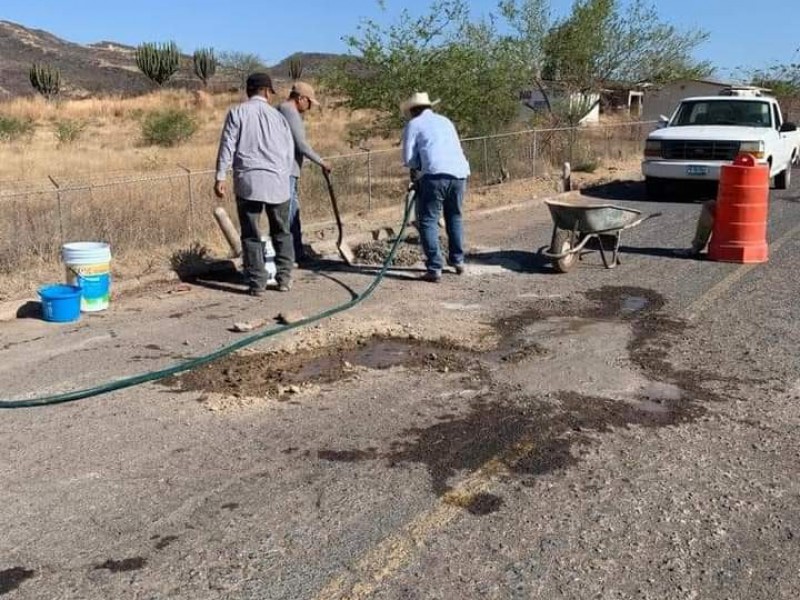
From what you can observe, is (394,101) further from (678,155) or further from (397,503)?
(397,503)

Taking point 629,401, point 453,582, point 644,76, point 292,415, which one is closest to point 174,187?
point 292,415

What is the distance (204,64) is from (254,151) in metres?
73.8

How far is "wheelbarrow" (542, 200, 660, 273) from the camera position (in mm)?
8617

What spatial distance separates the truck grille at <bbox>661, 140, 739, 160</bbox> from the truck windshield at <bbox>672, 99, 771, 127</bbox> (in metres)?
1.19

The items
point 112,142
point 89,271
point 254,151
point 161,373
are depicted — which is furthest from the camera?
point 112,142

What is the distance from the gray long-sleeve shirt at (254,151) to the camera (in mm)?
7648

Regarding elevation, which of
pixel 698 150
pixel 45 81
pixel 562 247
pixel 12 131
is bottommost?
pixel 562 247

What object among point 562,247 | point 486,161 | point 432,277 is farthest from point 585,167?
point 432,277

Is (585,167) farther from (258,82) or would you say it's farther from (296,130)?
(258,82)

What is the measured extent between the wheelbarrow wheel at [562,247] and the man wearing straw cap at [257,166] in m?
2.85

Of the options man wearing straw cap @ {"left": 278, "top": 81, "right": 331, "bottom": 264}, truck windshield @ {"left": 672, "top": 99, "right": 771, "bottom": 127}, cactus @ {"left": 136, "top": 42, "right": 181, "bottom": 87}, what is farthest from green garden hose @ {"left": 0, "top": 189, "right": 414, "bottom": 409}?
cactus @ {"left": 136, "top": 42, "right": 181, "bottom": 87}

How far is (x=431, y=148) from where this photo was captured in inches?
322

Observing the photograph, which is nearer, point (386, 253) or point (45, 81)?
point (386, 253)

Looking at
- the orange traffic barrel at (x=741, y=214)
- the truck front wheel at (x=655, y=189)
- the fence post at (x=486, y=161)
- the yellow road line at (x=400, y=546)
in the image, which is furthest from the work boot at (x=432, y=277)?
the truck front wheel at (x=655, y=189)
